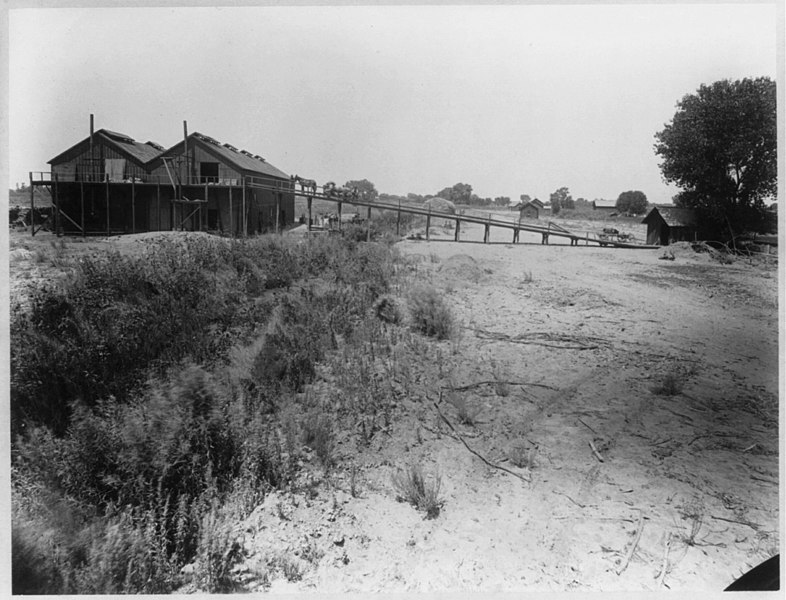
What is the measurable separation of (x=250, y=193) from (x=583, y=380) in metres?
18.1

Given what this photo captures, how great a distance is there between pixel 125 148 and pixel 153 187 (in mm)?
2027

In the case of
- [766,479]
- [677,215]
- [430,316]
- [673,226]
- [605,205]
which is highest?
[605,205]

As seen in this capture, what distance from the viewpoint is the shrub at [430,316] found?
21.2ft

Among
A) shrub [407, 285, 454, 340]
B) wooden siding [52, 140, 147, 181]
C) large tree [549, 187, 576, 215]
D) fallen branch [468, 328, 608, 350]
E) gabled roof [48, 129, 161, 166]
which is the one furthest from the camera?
large tree [549, 187, 576, 215]

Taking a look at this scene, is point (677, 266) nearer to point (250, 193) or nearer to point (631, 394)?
point (631, 394)

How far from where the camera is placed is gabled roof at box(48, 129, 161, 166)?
14.4 meters

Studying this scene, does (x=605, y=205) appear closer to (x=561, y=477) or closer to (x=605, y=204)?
(x=605, y=204)

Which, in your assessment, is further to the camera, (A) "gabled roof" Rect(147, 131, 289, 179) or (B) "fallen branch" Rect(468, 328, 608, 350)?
(A) "gabled roof" Rect(147, 131, 289, 179)

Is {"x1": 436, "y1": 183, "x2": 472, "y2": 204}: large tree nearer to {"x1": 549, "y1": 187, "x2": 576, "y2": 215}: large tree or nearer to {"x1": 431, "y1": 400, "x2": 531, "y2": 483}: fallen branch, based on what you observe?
{"x1": 549, "y1": 187, "x2": 576, "y2": 215}: large tree

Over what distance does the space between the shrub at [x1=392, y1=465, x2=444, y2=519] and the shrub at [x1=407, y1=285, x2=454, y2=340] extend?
9.12 feet

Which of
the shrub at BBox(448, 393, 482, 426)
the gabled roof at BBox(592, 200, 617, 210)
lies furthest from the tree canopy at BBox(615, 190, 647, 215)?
the shrub at BBox(448, 393, 482, 426)

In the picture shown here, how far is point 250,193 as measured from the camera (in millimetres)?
20172

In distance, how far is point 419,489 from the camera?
3600mm

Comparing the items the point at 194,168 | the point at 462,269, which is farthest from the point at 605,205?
the point at 462,269
